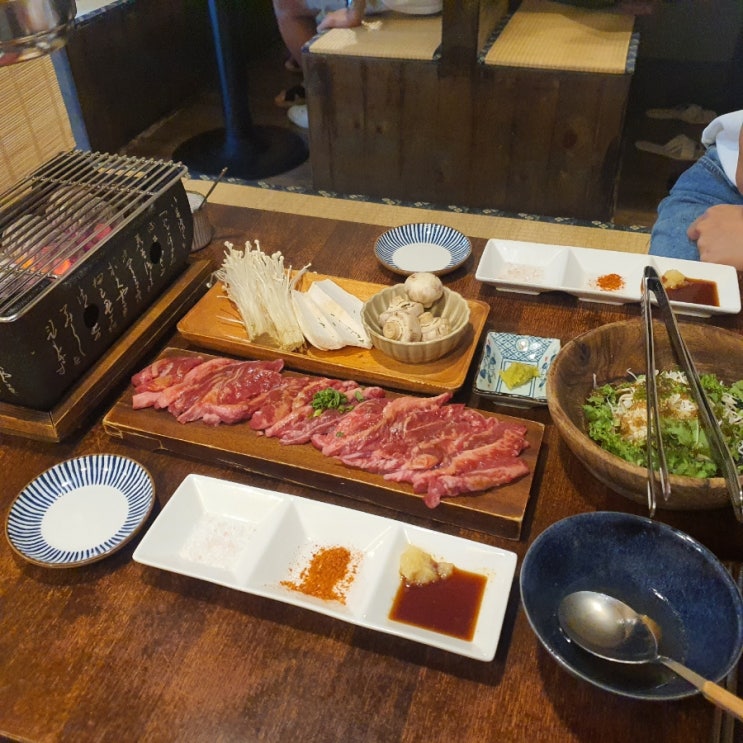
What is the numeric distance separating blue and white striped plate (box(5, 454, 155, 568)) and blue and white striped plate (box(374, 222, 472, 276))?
3.62ft

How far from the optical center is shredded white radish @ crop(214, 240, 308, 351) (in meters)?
1.90

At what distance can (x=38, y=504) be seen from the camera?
4.87 feet

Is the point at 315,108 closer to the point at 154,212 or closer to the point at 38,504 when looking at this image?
the point at 154,212

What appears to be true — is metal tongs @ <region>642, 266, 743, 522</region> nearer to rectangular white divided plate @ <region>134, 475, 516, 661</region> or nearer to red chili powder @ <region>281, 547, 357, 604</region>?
rectangular white divided plate @ <region>134, 475, 516, 661</region>

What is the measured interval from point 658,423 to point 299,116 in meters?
4.82

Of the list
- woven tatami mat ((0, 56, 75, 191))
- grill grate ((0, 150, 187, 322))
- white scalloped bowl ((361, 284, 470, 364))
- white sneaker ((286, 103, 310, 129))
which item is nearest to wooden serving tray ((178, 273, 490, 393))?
white scalloped bowl ((361, 284, 470, 364))

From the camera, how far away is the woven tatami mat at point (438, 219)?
10.8 ft

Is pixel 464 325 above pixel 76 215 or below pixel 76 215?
below

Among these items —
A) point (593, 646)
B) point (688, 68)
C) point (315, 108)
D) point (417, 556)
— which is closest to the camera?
point (593, 646)

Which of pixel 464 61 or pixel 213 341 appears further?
pixel 464 61

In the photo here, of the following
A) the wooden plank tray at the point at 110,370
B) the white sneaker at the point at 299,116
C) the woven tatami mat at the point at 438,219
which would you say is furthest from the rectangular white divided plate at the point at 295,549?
the white sneaker at the point at 299,116

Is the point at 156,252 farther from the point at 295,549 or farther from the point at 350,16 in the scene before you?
the point at 350,16

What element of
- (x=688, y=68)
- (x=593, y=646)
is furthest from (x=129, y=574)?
(x=688, y=68)

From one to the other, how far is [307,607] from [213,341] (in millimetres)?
917
